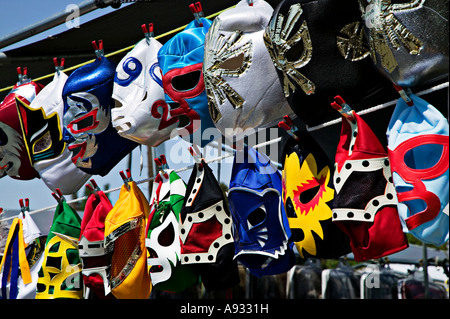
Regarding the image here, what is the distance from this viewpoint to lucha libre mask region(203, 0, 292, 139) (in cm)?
147

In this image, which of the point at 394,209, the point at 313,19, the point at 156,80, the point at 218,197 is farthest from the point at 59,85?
the point at 394,209

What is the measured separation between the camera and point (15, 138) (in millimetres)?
2244

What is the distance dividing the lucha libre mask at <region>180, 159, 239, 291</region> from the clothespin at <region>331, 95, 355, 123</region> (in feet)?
1.46

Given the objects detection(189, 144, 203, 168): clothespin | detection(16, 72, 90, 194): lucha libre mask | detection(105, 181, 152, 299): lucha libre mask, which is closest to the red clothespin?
detection(16, 72, 90, 194): lucha libre mask

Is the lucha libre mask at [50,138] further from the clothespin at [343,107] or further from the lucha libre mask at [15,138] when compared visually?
the clothespin at [343,107]

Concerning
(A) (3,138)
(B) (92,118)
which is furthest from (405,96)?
(A) (3,138)

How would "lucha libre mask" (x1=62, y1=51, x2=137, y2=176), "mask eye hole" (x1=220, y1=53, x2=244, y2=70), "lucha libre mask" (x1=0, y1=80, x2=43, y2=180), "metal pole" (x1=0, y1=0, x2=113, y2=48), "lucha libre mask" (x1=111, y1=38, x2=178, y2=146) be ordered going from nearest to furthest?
"mask eye hole" (x1=220, y1=53, x2=244, y2=70), "lucha libre mask" (x1=111, y1=38, x2=178, y2=146), "lucha libre mask" (x1=62, y1=51, x2=137, y2=176), "metal pole" (x1=0, y1=0, x2=113, y2=48), "lucha libre mask" (x1=0, y1=80, x2=43, y2=180)

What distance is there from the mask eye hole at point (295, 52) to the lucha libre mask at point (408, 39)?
16 centimetres

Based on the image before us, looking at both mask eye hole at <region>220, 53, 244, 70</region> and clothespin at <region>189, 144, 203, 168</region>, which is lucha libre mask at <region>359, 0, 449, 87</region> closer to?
mask eye hole at <region>220, 53, 244, 70</region>

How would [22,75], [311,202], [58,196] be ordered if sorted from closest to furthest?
[311,202], [58,196], [22,75]

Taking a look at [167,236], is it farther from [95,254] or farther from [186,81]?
[186,81]

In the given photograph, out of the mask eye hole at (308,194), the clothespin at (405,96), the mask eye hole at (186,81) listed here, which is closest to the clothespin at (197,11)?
the mask eye hole at (186,81)

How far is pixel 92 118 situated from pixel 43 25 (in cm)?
48
